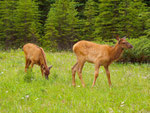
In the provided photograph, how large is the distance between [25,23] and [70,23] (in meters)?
4.98

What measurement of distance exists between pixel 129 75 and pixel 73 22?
46.1ft

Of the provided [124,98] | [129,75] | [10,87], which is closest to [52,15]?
[129,75]

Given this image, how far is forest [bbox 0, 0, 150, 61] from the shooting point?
20.5 metres

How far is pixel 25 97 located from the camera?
585 centimetres

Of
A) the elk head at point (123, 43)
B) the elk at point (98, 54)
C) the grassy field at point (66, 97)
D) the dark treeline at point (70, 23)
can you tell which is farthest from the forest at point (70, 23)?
the elk head at point (123, 43)

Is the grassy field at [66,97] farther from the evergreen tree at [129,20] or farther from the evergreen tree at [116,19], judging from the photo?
the evergreen tree at [129,20]

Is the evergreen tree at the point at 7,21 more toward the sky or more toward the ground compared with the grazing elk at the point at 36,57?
more toward the ground

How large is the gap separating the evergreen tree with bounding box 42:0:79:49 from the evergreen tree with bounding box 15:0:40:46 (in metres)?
1.60

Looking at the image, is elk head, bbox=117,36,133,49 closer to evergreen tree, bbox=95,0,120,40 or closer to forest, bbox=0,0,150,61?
forest, bbox=0,0,150,61

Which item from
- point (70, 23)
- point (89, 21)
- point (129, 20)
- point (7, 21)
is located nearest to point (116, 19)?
point (129, 20)

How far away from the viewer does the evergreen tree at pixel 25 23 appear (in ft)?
75.6

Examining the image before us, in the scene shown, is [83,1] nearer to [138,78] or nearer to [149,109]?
[138,78]

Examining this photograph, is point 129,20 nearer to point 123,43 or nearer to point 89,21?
point 89,21

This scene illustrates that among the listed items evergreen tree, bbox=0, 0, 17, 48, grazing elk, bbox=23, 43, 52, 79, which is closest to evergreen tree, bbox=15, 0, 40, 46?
evergreen tree, bbox=0, 0, 17, 48
